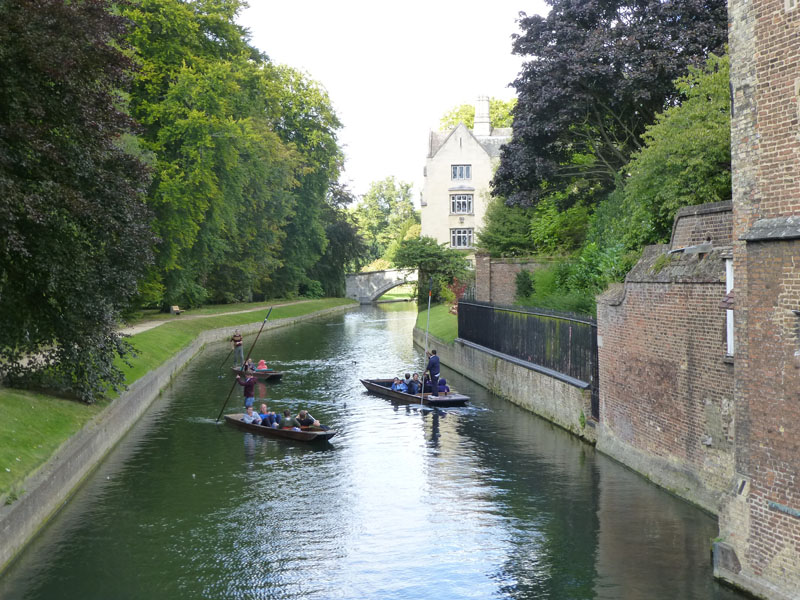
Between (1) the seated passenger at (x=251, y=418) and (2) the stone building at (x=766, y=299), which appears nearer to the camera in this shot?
(2) the stone building at (x=766, y=299)

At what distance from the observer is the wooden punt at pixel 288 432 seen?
2041cm

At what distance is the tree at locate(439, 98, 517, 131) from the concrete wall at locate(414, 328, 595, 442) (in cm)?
5478

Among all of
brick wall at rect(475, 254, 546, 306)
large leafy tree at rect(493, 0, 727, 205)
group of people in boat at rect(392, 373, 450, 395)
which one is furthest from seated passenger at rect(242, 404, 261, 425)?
brick wall at rect(475, 254, 546, 306)

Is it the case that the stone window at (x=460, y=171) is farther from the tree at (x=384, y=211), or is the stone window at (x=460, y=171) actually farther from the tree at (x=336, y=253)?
the tree at (x=384, y=211)

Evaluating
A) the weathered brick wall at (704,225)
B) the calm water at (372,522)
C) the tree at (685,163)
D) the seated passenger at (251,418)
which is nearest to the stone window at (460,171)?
the tree at (685,163)

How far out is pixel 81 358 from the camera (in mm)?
19000

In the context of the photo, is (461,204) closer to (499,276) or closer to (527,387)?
(499,276)

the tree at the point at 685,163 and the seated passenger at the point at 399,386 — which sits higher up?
the tree at the point at 685,163

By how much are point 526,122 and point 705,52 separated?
6646 millimetres

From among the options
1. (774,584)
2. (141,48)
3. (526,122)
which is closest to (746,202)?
(774,584)

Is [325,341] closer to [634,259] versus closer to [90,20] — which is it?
[634,259]

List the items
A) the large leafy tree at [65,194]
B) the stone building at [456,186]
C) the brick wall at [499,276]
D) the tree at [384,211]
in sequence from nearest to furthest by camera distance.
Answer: the large leafy tree at [65,194] < the brick wall at [499,276] < the stone building at [456,186] < the tree at [384,211]

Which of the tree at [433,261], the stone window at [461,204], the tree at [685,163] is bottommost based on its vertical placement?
the tree at [433,261]

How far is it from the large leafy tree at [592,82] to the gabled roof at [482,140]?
37098 millimetres
